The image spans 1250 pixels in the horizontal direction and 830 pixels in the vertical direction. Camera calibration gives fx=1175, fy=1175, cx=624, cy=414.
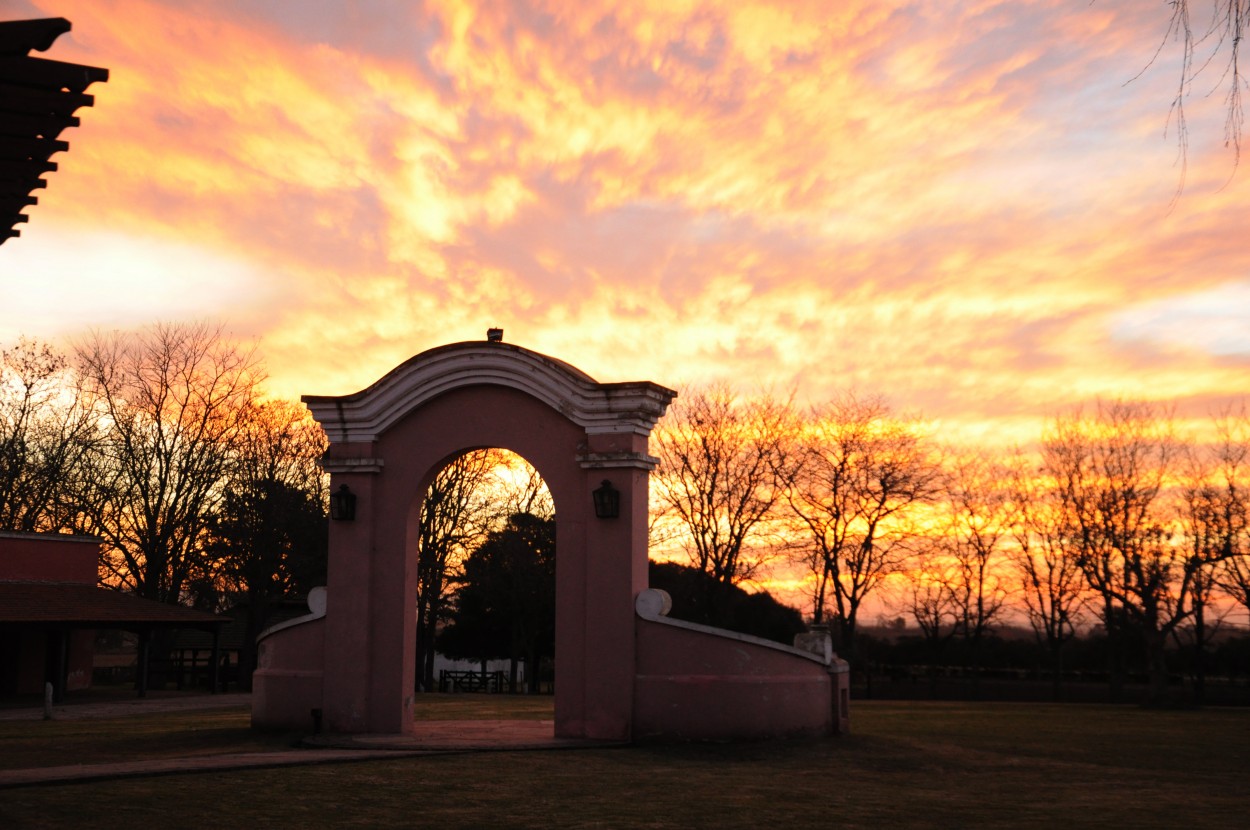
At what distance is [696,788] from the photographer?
35.6 ft

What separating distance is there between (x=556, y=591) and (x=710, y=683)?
2.27 meters

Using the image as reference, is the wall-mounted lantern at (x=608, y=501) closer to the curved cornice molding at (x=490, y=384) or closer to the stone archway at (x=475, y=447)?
the stone archway at (x=475, y=447)

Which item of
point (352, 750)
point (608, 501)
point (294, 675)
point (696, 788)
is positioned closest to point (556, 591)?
point (608, 501)

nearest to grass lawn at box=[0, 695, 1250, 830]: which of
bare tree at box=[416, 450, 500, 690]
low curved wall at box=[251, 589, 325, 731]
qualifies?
low curved wall at box=[251, 589, 325, 731]

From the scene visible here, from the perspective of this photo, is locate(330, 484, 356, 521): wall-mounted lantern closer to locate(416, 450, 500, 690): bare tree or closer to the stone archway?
the stone archway

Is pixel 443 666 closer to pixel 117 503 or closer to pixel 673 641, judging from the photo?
pixel 117 503

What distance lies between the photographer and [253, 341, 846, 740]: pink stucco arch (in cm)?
1467

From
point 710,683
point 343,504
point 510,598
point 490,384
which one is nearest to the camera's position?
point 710,683

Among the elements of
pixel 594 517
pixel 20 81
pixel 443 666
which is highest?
pixel 20 81

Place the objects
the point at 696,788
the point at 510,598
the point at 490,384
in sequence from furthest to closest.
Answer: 1. the point at 510,598
2. the point at 490,384
3. the point at 696,788

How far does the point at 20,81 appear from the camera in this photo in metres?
5.05

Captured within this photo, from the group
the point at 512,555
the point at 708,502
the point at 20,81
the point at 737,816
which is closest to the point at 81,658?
the point at 512,555

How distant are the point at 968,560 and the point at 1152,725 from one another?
84.8ft

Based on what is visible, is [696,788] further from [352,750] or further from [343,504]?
[343,504]
